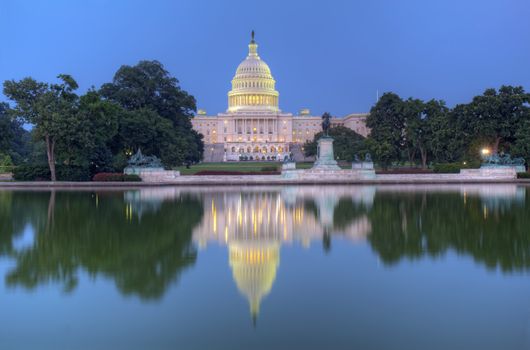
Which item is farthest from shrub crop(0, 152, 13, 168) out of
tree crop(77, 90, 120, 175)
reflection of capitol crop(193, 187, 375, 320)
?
reflection of capitol crop(193, 187, 375, 320)

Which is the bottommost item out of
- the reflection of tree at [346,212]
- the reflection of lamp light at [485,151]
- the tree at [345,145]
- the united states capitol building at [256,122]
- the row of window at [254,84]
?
the reflection of tree at [346,212]

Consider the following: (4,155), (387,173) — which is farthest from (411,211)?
(4,155)

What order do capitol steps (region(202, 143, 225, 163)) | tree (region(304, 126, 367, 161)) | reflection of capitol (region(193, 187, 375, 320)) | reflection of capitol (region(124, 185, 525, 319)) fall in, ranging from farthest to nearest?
capitol steps (region(202, 143, 225, 163)) → tree (region(304, 126, 367, 161)) → reflection of capitol (region(124, 185, 525, 319)) → reflection of capitol (region(193, 187, 375, 320))

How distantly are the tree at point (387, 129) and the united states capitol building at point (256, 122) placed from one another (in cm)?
8277

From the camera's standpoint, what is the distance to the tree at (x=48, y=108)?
39875 millimetres

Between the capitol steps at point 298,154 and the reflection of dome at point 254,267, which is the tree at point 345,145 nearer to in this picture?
the capitol steps at point 298,154

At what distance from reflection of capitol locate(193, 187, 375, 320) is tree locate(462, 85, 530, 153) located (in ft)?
93.4

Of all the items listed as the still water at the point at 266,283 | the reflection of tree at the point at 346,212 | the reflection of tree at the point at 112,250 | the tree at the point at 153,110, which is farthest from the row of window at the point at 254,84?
the still water at the point at 266,283

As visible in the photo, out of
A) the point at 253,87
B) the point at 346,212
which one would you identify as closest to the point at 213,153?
the point at 253,87

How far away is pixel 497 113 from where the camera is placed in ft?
160

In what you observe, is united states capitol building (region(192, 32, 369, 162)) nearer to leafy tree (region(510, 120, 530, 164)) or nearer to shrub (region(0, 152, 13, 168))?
shrub (region(0, 152, 13, 168))

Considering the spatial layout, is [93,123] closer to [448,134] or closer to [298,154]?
[448,134]

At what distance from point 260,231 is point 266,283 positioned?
570 cm

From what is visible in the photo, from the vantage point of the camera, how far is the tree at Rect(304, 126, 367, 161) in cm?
6225
